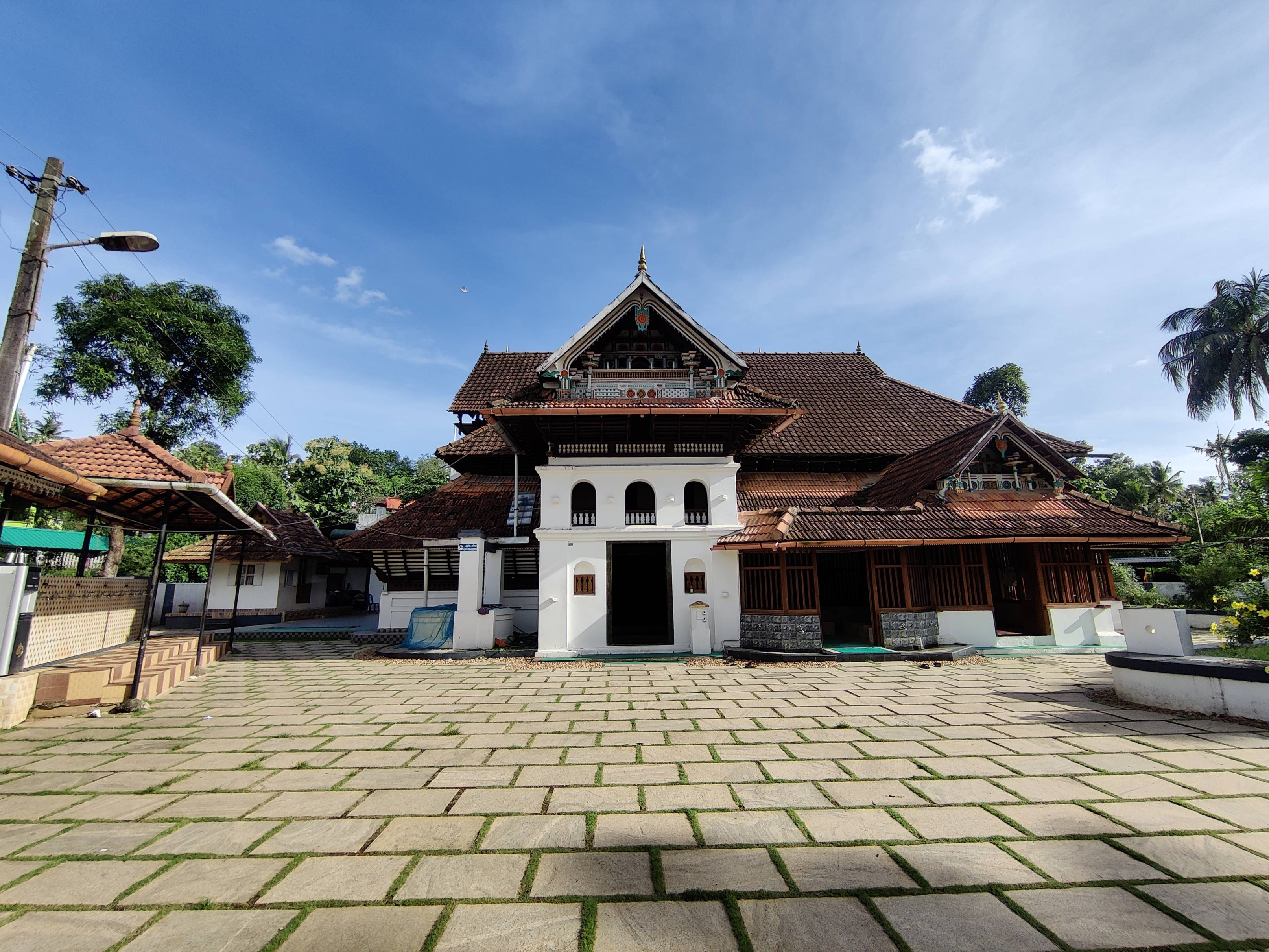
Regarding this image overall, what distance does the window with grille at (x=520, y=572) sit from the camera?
46.2 ft

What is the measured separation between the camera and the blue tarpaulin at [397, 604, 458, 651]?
1231 cm

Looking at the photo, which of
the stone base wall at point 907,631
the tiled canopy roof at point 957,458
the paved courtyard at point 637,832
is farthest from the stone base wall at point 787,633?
the paved courtyard at point 637,832

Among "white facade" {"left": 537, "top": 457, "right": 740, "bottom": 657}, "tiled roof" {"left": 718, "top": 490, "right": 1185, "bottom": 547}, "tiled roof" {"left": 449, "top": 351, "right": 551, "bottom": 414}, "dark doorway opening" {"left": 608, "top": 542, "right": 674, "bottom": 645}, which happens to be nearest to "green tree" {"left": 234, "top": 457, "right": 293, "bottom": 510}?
"tiled roof" {"left": 449, "top": 351, "right": 551, "bottom": 414}

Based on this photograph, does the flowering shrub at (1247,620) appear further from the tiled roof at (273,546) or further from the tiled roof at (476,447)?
the tiled roof at (273,546)

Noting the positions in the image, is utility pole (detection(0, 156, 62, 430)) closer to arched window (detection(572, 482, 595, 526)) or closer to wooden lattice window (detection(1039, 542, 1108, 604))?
arched window (detection(572, 482, 595, 526))

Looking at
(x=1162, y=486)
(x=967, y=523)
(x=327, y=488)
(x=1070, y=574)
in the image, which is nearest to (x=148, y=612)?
(x=967, y=523)

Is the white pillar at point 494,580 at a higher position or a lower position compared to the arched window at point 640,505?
lower

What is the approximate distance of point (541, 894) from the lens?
2707 millimetres

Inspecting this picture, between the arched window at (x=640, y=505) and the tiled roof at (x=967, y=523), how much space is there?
176 centimetres

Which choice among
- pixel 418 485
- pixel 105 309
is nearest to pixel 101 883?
pixel 105 309

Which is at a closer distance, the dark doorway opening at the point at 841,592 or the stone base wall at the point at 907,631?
the stone base wall at the point at 907,631

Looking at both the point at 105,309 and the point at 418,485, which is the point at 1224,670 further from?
the point at 418,485

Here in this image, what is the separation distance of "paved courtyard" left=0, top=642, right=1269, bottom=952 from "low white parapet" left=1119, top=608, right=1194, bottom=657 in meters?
1.27

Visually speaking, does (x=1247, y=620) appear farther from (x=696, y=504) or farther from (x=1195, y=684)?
(x=696, y=504)
